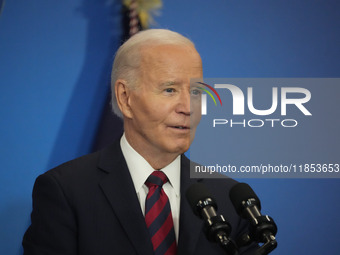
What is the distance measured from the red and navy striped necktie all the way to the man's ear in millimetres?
279

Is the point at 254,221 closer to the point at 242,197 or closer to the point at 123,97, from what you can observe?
the point at 242,197

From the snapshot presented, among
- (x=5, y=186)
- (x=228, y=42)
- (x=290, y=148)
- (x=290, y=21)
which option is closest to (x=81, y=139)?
(x=5, y=186)

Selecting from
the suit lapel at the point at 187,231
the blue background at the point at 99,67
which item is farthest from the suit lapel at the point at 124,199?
the blue background at the point at 99,67

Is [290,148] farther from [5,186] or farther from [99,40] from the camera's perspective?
[5,186]

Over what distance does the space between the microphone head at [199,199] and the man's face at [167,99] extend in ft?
1.55

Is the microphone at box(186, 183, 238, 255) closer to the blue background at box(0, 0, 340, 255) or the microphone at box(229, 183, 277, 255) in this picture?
the microphone at box(229, 183, 277, 255)

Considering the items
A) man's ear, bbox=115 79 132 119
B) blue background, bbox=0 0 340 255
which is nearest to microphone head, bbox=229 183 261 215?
man's ear, bbox=115 79 132 119

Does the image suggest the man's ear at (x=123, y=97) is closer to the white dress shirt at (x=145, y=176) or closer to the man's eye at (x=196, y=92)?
the white dress shirt at (x=145, y=176)

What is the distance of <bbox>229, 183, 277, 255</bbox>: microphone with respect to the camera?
1.03 metres

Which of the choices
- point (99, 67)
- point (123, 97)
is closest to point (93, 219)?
point (123, 97)

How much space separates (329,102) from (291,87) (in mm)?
249

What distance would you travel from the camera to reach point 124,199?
155 cm

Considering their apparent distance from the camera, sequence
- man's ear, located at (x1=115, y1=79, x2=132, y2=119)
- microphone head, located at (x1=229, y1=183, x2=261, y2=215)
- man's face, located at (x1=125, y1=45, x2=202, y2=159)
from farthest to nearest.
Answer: man's ear, located at (x1=115, y1=79, x2=132, y2=119) < man's face, located at (x1=125, y1=45, x2=202, y2=159) < microphone head, located at (x1=229, y1=183, x2=261, y2=215)

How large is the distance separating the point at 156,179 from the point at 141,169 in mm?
74
